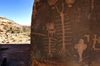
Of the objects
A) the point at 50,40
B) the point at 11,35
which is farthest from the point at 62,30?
the point at 11,35

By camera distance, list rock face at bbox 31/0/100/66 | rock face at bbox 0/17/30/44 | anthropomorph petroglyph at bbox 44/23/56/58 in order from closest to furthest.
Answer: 1. rock face at bbox 31/0/100/66
2. anthropomorph petroglyph at bbox 44/23/56/58
3. rock face at bbox 0/17/30/44

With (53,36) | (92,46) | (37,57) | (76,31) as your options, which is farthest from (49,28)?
(92,46)

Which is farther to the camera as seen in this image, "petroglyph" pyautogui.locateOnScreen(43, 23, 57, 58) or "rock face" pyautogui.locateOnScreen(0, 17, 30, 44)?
A: "rock face" pyautogui.locateOnScreen(0, 17, 30, 44)

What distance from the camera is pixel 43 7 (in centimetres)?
121

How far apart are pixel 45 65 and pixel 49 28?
1.83ft

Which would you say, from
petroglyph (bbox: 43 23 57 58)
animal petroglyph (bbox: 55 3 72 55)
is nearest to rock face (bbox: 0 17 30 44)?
petroglyph (bbox: 43 23 57 58)

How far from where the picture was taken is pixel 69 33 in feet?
3.49

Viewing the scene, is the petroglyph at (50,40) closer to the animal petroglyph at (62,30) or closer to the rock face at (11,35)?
the animal petroglyph at (62,30)

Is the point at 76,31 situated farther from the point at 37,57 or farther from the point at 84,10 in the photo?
the point at 37,57

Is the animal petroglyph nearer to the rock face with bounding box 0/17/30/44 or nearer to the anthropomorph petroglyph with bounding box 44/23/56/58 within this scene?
the anthropomorph petroglyph with bounding box 44/23/56/58

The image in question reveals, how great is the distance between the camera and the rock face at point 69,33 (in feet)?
3.38

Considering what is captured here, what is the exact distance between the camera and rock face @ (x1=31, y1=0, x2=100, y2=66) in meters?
1.03

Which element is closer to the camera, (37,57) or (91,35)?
(91,35)

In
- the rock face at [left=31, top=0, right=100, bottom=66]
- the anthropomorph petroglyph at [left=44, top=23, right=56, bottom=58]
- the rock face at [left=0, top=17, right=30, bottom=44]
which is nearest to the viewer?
the rock face at [left=31, top=0, right=100, bottom=66]
